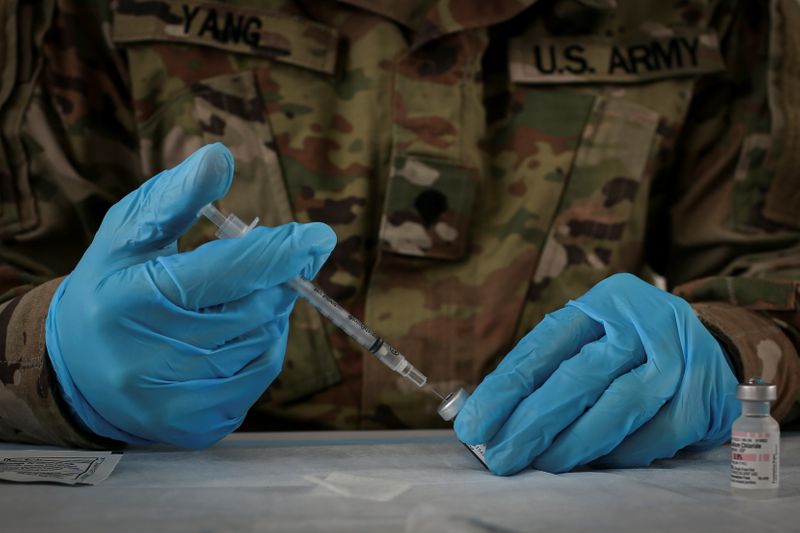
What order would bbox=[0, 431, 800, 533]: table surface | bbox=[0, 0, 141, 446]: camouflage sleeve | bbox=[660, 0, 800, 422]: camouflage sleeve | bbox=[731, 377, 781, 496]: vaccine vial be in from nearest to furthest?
1. bbox=[0, 431, 800, 533]: table surface
2. bbox=[731, 377, 781, 496]: vaccine vial
3. bbox=[0, 0, 141, 446]: camouflage sleeve
4. bbox=[660, 0, 800, 422]: camouflage sleeve

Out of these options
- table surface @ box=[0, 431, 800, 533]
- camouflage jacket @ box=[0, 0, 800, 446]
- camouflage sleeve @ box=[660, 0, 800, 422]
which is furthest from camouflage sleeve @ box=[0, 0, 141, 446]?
camouflage sleeve @ box=[660, 0, 800, 422]

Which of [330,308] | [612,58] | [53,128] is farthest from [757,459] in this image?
[53,128]

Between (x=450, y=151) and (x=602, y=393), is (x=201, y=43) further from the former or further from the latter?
(x=602, y=393)

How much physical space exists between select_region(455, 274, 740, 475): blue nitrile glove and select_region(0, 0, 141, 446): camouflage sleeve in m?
0.71

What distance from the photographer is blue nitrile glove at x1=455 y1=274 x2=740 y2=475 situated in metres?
0.78

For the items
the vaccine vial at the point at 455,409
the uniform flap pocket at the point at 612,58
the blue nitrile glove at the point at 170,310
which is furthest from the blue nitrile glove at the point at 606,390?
the uniform flap pocket at the point at 612,58

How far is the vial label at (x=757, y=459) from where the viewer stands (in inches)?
26.5

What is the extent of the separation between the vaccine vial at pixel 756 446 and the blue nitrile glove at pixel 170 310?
0.42 metres

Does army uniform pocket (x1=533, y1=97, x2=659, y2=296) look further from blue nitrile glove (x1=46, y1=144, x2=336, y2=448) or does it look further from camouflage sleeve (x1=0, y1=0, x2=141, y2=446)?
camouflage sleeve (x1=0, y1=0, x2=141, y2=446)

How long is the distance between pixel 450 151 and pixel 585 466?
544 mm

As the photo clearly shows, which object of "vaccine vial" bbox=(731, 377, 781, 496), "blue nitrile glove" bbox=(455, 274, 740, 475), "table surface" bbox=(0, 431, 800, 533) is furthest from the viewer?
"blue nitrile glove" bbox=(455, 274, 740, 475)

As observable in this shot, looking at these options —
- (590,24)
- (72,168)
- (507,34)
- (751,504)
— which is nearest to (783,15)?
(590,24)

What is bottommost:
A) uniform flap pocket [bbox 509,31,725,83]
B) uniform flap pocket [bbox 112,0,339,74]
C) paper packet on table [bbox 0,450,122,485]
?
paper packet on table [bbox 0,450,122,485]

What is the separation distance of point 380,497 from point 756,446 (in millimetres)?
303
